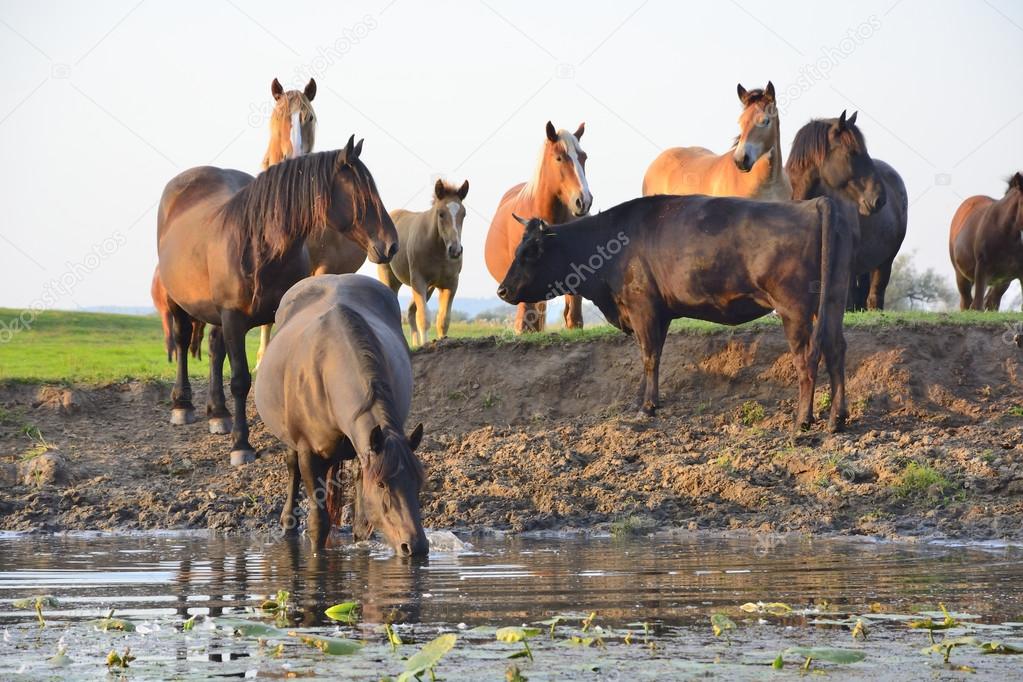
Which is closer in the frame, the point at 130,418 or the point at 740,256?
the point at 740,256

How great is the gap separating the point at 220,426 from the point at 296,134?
312cm

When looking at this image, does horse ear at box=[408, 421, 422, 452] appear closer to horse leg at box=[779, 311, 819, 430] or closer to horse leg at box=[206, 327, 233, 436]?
horse leg at box=[779, 311, 819, 430]

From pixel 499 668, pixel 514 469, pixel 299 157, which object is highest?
pixel 299 157

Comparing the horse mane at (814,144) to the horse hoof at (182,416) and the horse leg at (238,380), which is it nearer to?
the horse leg at (238,380)

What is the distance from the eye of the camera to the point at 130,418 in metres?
15.2

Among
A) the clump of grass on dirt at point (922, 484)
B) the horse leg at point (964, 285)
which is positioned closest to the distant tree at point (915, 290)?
the horse leg at point (964, 285)

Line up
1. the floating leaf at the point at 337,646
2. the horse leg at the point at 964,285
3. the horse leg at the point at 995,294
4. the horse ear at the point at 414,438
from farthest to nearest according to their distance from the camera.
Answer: the horse leg at the point at 964,285 → the horse leg at the point at 995,294 → the horse ear at the point at 414,438 → the floating leaf at the point at 337,646

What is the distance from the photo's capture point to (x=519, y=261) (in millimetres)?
14227

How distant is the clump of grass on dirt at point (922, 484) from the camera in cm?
1057

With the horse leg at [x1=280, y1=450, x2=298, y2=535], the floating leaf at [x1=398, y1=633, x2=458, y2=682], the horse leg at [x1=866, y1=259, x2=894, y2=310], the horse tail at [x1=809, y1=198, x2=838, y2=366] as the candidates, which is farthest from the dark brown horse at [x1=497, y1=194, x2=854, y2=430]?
the floating leaf at [x1=398, y1=633, x2=458, y2=682]

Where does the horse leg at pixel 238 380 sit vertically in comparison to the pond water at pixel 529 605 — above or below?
above

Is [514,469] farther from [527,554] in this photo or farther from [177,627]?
[177,627]

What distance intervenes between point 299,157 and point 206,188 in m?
1.96

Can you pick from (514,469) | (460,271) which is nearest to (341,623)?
(514,469)
